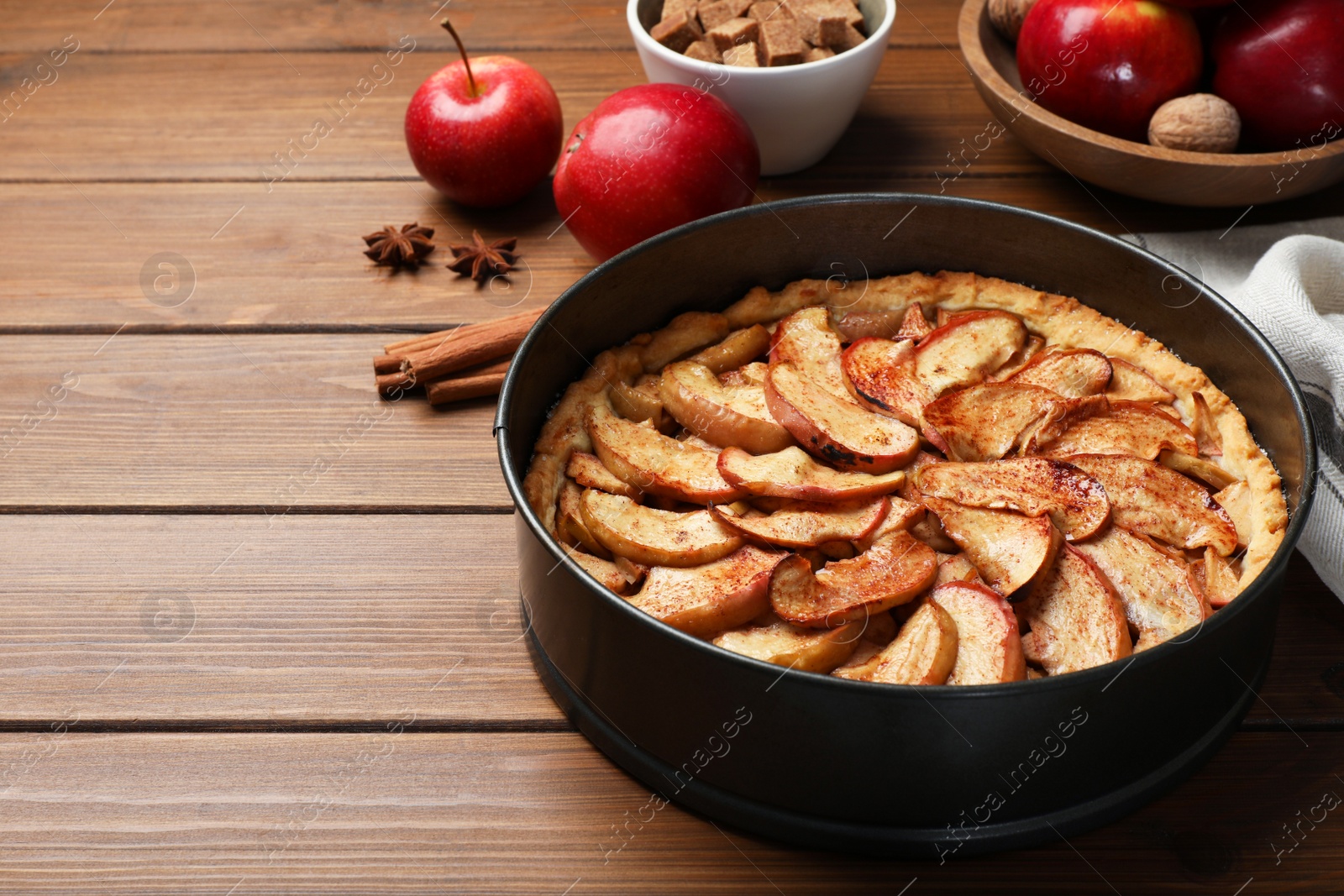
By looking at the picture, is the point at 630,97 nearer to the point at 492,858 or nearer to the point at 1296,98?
the point at 1296,98

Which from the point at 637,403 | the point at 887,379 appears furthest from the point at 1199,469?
the point at 637,403

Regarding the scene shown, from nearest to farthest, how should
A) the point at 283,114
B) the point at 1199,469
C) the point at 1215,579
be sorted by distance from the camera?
the point at 1215,579
the point at 1199,469
the point at 283,114

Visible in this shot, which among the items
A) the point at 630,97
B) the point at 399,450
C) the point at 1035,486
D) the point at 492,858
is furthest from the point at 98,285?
the point at 1035,486

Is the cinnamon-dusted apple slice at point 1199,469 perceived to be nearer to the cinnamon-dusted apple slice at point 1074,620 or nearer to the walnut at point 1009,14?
the cinnamon-dusted apple slice at point 1074,620

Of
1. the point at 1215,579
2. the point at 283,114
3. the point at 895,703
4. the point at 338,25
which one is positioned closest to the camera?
the point at 895,703

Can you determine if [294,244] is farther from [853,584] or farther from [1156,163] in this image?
[1156,163]

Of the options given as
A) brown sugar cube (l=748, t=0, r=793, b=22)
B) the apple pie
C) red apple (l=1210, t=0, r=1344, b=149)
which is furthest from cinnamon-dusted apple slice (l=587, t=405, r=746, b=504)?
red apple (l=1210, t=0, r=1344, b=149)

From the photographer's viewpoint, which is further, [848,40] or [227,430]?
[848,40]

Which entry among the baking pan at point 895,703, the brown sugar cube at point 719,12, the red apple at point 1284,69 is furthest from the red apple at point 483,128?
the red apple at point 1284,69
